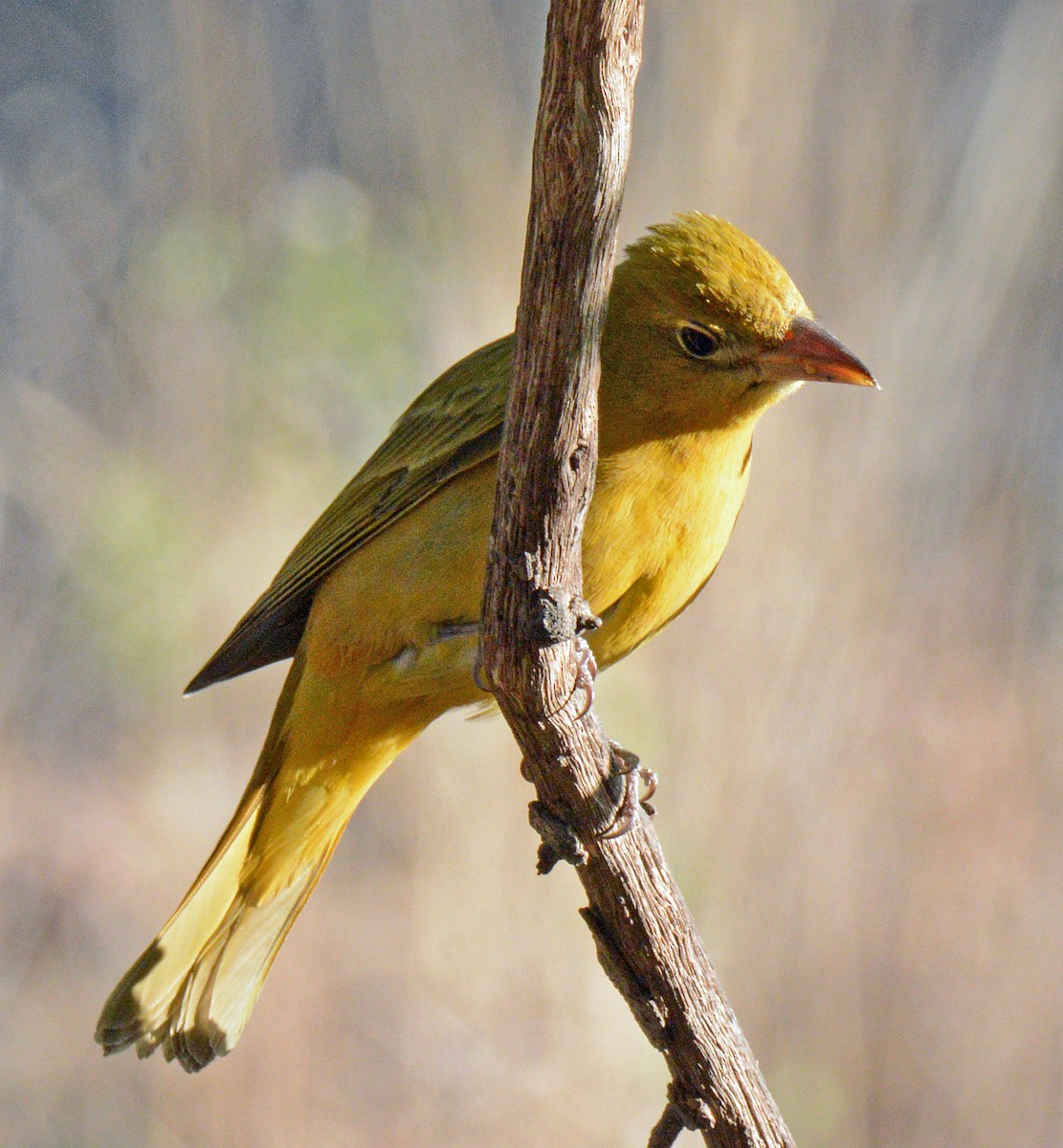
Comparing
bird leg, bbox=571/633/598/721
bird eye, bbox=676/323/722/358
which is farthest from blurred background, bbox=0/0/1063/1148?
bird leg, bbox=571/633/598/721

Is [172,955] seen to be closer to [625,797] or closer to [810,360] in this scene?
[625,797]

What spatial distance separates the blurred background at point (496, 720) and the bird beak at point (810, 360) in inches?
53.6

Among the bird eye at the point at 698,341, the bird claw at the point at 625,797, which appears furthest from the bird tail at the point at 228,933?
the bird eye at the point at 698,341

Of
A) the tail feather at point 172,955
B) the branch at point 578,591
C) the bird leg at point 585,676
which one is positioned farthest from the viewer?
the tail feather at point 172,955

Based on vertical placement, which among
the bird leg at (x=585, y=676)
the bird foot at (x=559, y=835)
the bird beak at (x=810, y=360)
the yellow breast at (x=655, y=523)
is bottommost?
the bird foot at (x=559, y=835)

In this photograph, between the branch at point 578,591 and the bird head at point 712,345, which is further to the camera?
the bird head at point 712,345

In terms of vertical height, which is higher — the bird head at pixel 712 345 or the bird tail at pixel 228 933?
the bird head at pixel 712 345

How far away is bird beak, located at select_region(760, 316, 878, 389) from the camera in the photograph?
6.98ft

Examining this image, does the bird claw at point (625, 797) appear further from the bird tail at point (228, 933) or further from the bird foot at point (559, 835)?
the bird tail at point (228, 933)

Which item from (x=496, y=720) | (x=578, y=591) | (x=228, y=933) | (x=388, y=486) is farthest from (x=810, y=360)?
(x=228, y=933)

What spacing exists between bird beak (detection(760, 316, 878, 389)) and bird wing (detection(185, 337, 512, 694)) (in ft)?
1.58

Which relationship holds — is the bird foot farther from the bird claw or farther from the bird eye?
the bird eye

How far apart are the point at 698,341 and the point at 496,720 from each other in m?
1.39

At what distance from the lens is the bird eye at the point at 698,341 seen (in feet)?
7.30
